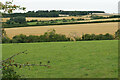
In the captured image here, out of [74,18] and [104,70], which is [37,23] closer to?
[74,18]

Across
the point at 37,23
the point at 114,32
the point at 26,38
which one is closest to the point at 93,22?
the point at 114,32

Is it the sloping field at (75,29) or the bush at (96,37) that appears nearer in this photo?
the bush at (96,37)

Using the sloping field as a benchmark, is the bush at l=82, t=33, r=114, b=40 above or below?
below

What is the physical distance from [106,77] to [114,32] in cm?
3797

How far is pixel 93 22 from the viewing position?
168ft

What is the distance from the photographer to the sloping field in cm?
4369

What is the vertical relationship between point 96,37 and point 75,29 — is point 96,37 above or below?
below

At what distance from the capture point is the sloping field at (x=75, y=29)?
43688 mm

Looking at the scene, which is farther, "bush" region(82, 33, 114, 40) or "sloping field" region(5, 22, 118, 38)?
"sloping field" region(5, 22, 118, 38)

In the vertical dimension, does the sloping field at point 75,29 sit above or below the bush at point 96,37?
above

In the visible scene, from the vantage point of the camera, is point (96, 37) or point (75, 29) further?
point (75, 29)

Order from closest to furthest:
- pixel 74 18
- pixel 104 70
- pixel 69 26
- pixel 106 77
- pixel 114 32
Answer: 1. pixel 106 77
2. pixel 104 70
3. pixel 114 32
4. pixel 69 26
5. pixel 74 18

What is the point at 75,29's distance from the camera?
47.1 meters

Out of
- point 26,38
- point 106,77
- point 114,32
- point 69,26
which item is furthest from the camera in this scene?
point 69,26
